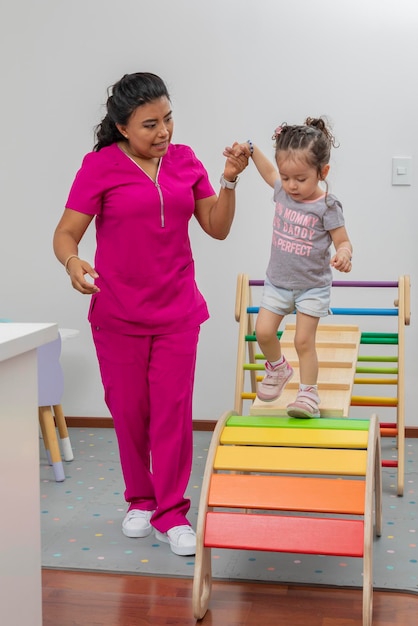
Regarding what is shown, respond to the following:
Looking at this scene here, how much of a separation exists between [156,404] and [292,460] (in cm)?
51

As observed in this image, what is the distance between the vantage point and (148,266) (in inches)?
101

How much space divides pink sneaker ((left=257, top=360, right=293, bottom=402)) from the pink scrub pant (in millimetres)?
225

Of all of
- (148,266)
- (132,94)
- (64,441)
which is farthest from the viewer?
(64,441)

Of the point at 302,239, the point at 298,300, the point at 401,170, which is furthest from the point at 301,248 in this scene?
the point at 401,170

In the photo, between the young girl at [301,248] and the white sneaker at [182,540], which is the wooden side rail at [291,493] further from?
the white sneaker at [182,540]

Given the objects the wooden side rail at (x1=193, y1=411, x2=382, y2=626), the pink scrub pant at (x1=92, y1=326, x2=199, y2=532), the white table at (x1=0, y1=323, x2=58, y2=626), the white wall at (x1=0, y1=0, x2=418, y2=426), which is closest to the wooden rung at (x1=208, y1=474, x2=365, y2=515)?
the wooden side rail at (x1=193, y1=411, x2=382, y2=626)

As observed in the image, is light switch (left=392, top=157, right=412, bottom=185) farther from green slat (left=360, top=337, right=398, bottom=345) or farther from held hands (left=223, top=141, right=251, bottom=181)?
held hands (left=223, top=141, right=251, bottom=181)

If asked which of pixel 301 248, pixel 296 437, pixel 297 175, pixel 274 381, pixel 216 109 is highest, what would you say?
pixel 216 109

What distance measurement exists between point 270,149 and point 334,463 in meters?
1.96

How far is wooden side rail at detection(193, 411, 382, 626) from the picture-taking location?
7.12 feet

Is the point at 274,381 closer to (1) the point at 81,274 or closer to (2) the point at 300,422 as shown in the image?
(2) the point at 300,422

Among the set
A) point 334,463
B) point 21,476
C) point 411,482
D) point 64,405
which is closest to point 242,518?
point 334,463

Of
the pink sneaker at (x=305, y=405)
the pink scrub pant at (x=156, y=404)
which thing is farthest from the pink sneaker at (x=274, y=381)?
the pink scrub pant at (x=156, y=404)

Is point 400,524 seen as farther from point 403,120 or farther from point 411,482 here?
point 403,120
